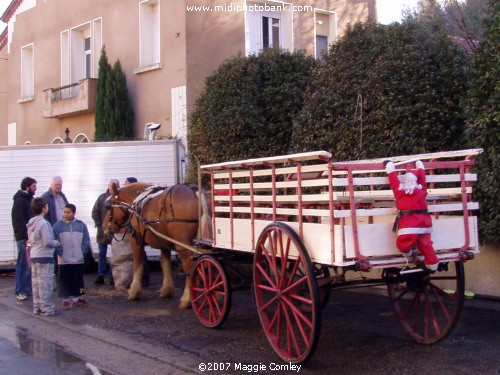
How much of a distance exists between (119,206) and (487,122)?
563cm

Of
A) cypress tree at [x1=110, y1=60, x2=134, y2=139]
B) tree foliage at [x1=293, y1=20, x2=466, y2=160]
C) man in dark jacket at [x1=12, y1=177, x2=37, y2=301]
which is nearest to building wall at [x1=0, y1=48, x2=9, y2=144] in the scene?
cypress tree at [x1=110, y1=60, x2=134, y2=139]

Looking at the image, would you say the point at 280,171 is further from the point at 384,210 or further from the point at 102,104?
the point at 102,104

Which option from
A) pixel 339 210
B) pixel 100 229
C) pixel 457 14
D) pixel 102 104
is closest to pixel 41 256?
pixel 100 229

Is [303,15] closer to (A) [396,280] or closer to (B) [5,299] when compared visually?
(B) [5,299]

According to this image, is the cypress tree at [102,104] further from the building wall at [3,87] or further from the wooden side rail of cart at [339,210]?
the wooden side rail of cart at [339,210]

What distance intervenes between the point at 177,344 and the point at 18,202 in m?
4.68

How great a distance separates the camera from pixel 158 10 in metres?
18.0

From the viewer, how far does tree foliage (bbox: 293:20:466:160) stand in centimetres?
968

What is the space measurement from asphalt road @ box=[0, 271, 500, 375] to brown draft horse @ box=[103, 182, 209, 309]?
1.95ft

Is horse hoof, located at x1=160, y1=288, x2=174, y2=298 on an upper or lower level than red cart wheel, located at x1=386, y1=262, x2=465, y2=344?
lower

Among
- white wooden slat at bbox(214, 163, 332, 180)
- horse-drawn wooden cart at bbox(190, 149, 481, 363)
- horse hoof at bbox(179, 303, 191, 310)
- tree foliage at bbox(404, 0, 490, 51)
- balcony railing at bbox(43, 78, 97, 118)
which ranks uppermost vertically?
tree foliage at bbox(404, 0, 490, 51)

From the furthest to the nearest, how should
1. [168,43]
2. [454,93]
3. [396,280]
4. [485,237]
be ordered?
1. [168,43]
2. [454,93]
3. [485,237]
4. [396,280]

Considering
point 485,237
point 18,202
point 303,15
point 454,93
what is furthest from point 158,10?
point 485,237

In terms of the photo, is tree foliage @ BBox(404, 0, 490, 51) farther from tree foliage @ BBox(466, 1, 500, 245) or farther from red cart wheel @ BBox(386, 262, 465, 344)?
red cart wheel @ BBox(386, 262, 465, 344)
